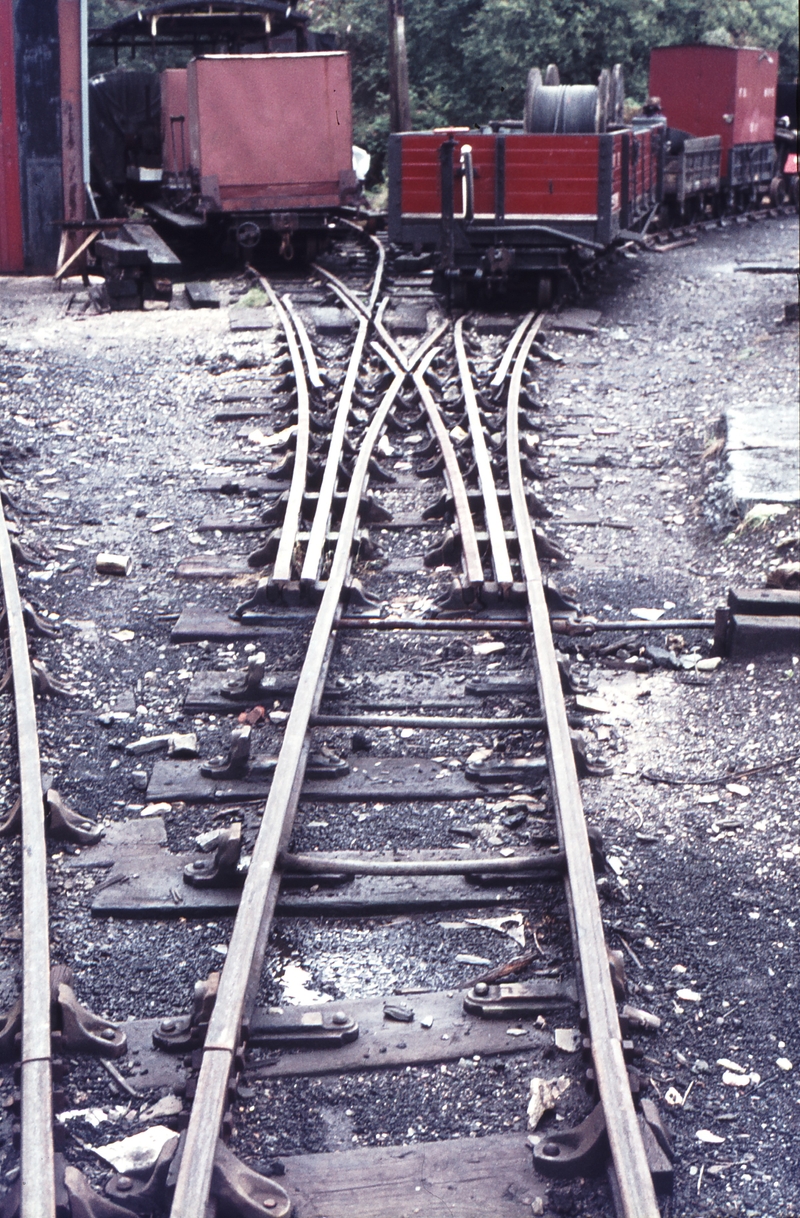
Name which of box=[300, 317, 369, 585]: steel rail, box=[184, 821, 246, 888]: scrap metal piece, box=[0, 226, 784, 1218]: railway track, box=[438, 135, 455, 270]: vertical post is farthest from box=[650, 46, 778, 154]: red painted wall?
box=[184, 821, 246, 888]: scrap metal piece

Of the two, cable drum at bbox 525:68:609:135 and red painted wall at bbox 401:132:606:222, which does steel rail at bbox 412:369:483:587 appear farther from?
cable drum at bbox 525:68:609:135

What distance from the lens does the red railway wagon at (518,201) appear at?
1364 centimetres

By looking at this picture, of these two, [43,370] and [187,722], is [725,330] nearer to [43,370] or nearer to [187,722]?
[43,370]

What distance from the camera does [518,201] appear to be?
1385cm

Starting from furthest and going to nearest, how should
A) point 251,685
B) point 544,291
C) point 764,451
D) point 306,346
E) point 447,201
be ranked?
point 544,291, point 447,201, point 306,346, point 764,451, point 251,685

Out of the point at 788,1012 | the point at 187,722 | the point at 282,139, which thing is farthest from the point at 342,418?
the point at 282,139

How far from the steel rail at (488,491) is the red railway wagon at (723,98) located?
15.1m

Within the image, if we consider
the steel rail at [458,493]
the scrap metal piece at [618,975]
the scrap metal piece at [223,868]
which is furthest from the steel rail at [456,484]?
the scrap metal piece at [618,975]

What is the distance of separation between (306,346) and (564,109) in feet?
18.4

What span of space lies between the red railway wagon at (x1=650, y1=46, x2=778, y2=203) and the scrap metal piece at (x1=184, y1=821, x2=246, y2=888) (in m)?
21.3

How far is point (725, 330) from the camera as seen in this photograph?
13.6 meters

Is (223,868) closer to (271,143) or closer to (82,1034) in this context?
(82,1034)

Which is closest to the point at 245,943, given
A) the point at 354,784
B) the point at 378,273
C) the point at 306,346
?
the point at 354,784

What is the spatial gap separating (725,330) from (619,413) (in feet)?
12.9
